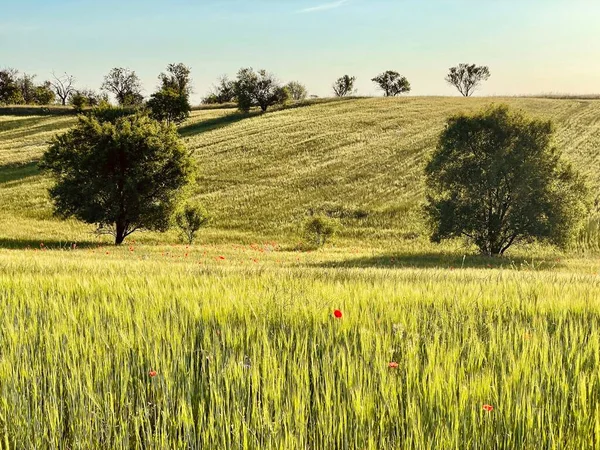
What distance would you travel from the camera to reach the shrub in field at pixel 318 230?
33.6 metres

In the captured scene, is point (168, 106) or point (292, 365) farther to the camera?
point (168, 106)

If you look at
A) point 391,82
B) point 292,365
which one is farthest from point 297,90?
point 292,365

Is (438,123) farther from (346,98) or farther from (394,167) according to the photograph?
(346,98)

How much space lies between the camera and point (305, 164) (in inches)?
2282

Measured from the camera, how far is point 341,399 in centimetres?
284

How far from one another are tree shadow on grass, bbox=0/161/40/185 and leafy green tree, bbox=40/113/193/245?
1202 inches

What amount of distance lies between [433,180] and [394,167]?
83.5ft

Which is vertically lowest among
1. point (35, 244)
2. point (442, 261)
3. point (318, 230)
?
point (442, 261)

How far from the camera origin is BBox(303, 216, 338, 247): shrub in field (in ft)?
110

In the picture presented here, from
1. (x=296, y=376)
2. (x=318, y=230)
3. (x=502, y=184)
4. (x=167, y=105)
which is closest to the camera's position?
(x=296, y=376)

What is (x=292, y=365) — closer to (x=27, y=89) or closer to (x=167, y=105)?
(x=167, y=105)

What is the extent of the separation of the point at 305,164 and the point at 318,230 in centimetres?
2530

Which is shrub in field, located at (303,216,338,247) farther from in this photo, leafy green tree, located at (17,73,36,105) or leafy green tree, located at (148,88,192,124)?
leafy green tree, located at (17,73,36,105)

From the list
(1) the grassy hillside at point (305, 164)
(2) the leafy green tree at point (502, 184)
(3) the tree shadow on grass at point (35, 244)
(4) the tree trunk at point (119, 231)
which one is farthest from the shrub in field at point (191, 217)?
(2) the leafy green tree at point (502, 184)
